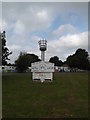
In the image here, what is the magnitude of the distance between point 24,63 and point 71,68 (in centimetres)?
4035

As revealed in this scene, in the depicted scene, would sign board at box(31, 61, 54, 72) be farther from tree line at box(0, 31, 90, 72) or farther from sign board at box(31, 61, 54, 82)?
tree line at box(0, 31, 90, 72)

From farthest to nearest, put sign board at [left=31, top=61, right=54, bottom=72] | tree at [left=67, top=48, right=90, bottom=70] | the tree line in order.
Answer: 1. tree at [left=67, top=48, right=90, bottom=70]
2. the tree line
3. sign board at [left=31, top=61, right=54, bottom=72]

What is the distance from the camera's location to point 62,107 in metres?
11.5

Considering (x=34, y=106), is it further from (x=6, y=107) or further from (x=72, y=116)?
(x=72, y=116)

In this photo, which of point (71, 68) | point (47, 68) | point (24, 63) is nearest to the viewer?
point (47, 68)

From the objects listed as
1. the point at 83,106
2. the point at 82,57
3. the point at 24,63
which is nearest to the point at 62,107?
the point at 83,106

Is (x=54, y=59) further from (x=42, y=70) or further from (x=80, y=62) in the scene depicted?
(x=42, y=70)

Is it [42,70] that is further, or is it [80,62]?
[80,62]

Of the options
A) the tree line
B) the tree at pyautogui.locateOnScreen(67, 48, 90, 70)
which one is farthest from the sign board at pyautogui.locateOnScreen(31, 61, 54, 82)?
the tree at pyautogui.locateOnScreen(67, 48, 90, 70)

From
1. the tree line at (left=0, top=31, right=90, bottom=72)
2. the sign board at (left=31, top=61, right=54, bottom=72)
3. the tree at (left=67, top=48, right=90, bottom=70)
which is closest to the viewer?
the sign board at (left=31, top=61, right=54, bottom=72)

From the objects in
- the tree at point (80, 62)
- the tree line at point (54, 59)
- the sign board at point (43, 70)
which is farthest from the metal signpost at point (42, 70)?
the tree at point (80, 62)

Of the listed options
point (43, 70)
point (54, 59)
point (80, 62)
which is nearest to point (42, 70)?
point (43, 70)

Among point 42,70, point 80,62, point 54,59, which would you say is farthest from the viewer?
point 54,59

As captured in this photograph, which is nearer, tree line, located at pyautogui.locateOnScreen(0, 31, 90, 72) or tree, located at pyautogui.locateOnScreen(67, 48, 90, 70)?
tree line, located at pyautogui.locateOnScreen(0, 31, 90, 72)
